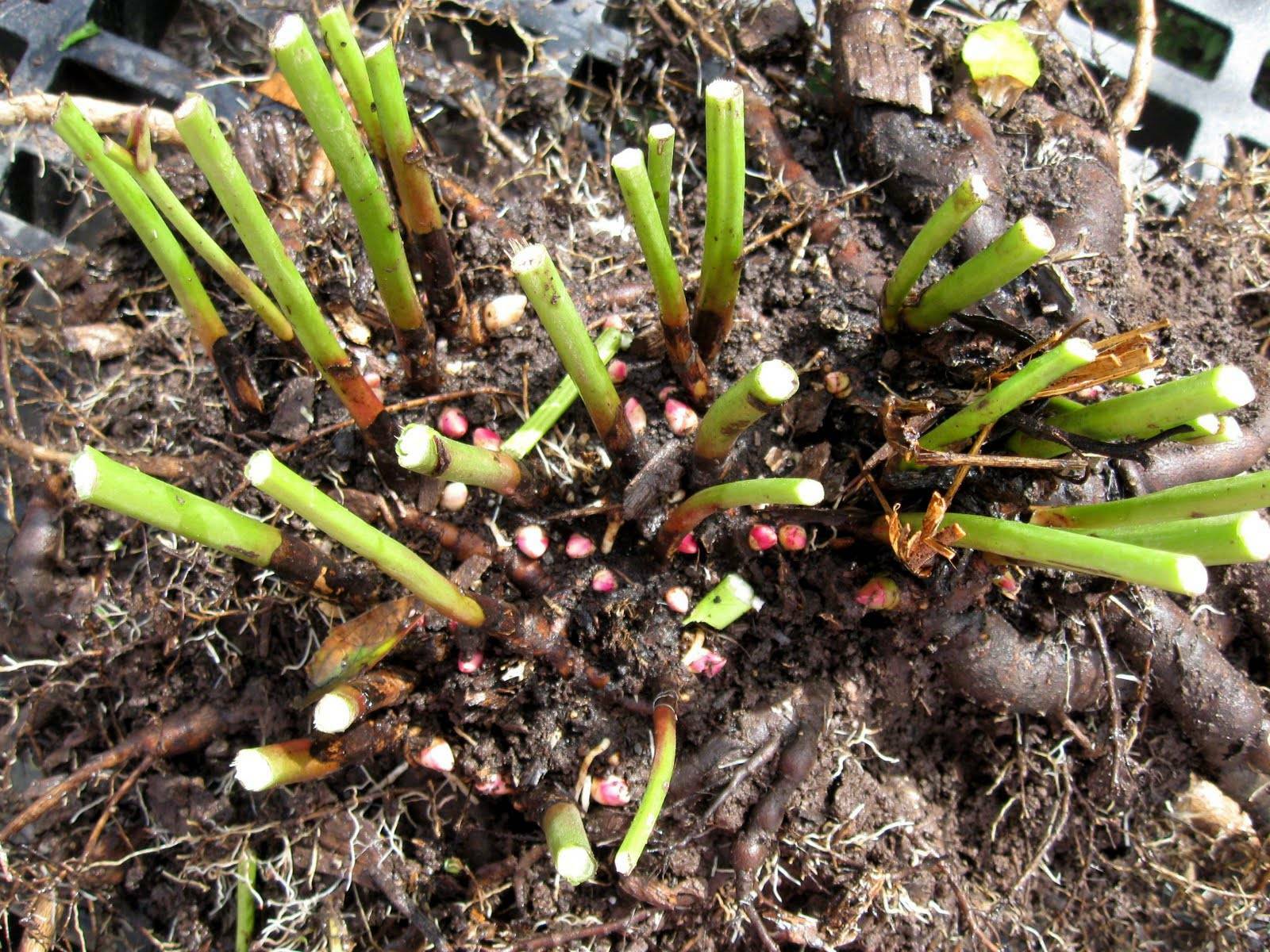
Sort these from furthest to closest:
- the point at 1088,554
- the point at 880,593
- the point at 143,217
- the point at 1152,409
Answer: the point at 880,593 → the point at 143,217 → the point at 1152,409 → the point at 1088,554

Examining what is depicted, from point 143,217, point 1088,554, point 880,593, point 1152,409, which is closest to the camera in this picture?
point 1088,554

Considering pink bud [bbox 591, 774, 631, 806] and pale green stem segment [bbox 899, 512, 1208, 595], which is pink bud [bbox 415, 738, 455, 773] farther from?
pale green stem segment [bbox 899, 512, 1208, 595]

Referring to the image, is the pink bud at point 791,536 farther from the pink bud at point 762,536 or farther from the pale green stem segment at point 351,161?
the pale green stem segment at point 351,161

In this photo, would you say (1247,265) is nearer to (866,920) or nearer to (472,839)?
(866,920)

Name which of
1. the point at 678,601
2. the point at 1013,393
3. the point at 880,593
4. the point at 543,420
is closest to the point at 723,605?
the point at 678,601

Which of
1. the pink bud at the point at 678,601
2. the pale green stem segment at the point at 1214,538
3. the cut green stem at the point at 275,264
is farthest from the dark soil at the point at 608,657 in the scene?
the pale green stem segment at the point at 1214,538

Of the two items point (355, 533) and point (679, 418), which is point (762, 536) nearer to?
point (679, 418)

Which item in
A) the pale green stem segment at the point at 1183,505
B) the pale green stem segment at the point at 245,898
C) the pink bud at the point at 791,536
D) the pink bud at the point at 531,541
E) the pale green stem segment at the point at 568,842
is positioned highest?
the pale green stem segment at the point at 1183,505
